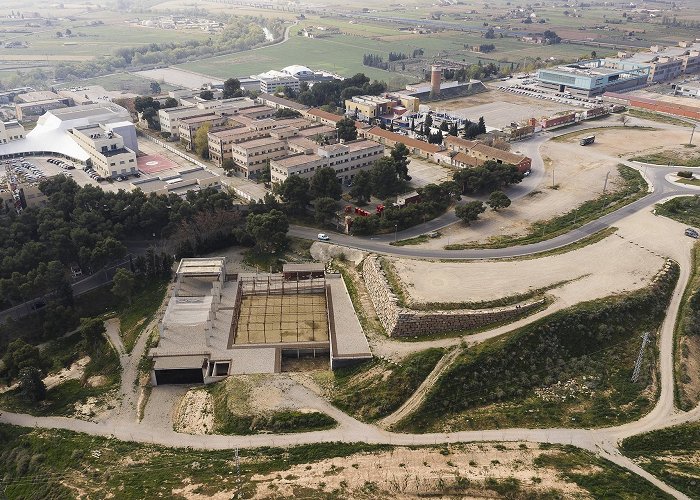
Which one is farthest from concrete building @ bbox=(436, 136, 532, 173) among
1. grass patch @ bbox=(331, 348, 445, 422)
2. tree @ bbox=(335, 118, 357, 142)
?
grass patch @ bbox=(331, 348, 445, 422)

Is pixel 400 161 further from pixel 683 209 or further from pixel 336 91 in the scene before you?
pixel 336 91

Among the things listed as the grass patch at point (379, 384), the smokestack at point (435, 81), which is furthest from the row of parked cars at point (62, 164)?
the smokestack at point (435, 81)

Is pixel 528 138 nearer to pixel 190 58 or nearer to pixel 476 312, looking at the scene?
pixel 476 312

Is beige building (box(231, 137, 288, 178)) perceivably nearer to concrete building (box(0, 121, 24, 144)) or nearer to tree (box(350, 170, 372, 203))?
tree (box(350, 170, 372, 203))

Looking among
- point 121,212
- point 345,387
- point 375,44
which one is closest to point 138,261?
point 121,212

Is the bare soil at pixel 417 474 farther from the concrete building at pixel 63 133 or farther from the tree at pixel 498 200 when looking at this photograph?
the concrete building at pixel 63 133

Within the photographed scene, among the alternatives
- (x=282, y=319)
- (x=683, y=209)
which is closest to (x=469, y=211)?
(x=683, y=209)
